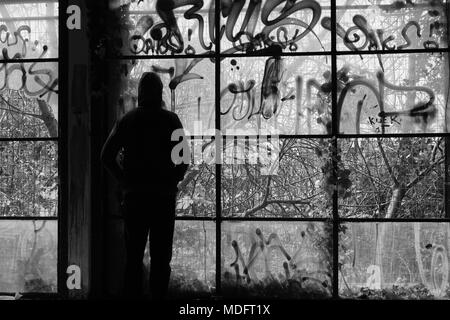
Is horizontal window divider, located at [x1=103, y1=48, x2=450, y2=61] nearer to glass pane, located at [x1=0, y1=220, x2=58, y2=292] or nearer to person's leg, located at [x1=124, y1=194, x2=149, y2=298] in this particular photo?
person's leg, located at [x1=124, y1=194, x2=149, y2=298]

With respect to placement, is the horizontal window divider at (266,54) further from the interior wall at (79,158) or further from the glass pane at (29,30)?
the glass pane at (29,30)

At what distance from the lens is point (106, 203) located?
509cm

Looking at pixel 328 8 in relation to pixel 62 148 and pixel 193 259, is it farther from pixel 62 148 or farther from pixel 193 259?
pixel 62 148

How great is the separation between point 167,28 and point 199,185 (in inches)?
47.4

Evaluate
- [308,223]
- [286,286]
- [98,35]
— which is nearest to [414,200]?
[308,223]

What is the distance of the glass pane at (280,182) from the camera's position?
196 inches

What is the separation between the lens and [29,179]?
5.14m

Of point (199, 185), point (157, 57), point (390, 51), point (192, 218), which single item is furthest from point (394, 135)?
point (157, 57)

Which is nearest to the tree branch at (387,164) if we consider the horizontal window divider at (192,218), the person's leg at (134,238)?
the horizontal window divider at (192,218)

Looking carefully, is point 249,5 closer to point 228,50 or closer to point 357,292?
point 228,50

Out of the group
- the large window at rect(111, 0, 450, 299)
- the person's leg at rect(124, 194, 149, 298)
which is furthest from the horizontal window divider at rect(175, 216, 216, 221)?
the person's leg at rect(124, 194, 149, 298)
